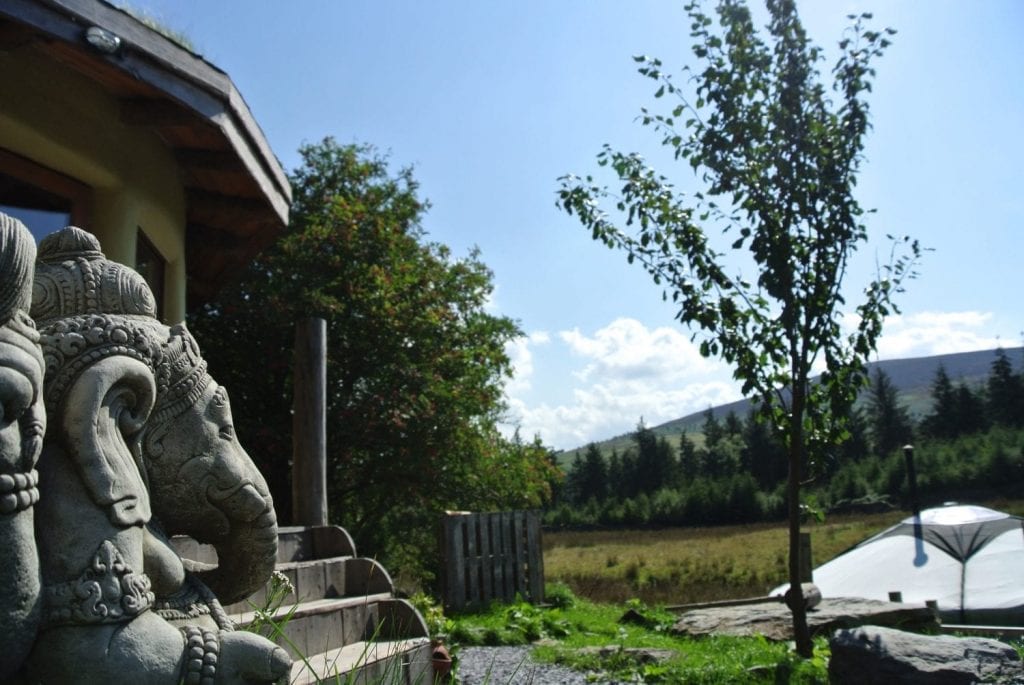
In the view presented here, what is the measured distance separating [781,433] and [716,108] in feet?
9.17

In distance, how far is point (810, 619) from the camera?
8.88m

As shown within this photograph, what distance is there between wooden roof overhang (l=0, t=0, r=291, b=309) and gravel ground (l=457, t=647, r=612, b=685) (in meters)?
3.61

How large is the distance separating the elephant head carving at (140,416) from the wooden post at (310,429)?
4.52 m

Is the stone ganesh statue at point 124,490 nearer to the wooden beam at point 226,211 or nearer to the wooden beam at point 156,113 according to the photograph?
the wooden beam at point 156,113

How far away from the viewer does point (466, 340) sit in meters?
15.3

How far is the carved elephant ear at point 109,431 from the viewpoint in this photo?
1.68 meters

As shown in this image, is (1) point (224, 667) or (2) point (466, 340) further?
(2) point (466, 340)

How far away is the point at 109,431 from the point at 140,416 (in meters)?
0.10

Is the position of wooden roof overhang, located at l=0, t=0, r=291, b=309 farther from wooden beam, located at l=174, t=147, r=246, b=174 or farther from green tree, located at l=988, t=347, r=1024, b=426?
green tree, located at l=988, t=347, r=1024, b=426

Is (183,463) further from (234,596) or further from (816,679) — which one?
(816,679)

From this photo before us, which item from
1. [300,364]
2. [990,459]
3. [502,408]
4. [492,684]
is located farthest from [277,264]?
[990,459]

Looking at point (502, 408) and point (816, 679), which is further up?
point (502, 408)

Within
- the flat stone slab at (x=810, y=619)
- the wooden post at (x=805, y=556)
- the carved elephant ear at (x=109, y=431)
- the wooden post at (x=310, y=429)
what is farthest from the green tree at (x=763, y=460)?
the carved elephant ear at (x=109, y=431)

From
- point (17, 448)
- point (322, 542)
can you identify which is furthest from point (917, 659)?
point (17, 448)
